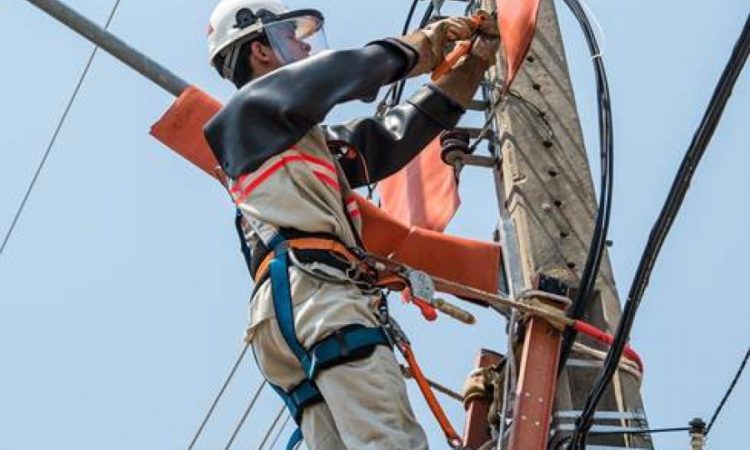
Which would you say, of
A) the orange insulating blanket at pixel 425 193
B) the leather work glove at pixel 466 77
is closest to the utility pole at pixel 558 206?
the leather work glove at pixel 466 77

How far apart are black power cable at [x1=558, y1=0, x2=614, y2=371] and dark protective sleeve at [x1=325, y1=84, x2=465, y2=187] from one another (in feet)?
1.86

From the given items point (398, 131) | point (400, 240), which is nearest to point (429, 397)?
point (400, 240)

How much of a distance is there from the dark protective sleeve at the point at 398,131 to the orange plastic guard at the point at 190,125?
391mm

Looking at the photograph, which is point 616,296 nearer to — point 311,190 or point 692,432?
point 692,432

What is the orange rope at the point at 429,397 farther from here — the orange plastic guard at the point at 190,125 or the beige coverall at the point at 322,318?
the orange plastic guard at the point at 190,125

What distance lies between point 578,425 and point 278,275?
94cm

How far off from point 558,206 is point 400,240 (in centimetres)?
51

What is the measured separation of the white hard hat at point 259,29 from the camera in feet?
19.3

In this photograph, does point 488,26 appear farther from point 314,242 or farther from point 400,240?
point 314,242

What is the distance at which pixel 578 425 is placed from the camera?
5.35 metres

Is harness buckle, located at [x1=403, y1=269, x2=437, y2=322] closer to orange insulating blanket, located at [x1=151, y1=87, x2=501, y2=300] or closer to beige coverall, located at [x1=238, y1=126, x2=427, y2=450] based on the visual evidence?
beige coverall, located at [x1=238, y1=126, x2=427, y2=450]

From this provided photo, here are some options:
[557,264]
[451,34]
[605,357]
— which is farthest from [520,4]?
[605,357]

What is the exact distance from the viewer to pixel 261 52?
592cm

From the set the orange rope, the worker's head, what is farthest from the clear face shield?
the orange rope
